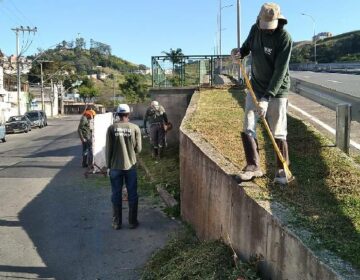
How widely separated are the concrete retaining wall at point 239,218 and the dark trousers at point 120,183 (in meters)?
0.79

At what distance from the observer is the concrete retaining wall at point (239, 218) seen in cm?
385

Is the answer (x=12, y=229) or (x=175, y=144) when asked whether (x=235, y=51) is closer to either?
(x=12, y=229)

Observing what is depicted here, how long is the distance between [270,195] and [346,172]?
5.16 ft

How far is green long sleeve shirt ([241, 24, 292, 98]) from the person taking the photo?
531 centimetres

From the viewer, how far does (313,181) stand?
19.4 feet

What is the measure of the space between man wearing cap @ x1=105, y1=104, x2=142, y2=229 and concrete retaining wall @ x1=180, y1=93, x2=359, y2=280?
81 centimetres

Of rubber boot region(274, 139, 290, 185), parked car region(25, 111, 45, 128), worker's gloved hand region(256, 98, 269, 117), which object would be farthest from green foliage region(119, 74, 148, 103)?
worker's gloved hand region(256, 98, 269, 117)

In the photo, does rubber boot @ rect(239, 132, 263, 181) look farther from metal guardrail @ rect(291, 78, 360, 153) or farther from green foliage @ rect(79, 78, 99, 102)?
green foliage @ rect(79, 78, 99, 102)

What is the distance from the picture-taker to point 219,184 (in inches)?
238

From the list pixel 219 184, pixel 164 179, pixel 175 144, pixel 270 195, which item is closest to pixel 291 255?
pixel 270 195

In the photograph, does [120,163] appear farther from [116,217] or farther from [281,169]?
[281,169]

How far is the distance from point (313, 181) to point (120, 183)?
3.24 m

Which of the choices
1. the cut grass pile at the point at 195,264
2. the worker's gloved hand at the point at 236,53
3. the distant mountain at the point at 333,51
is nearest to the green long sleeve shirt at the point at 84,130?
the cut grass pile at the point at 195,264

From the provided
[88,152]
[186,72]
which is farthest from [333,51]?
[88,152]
